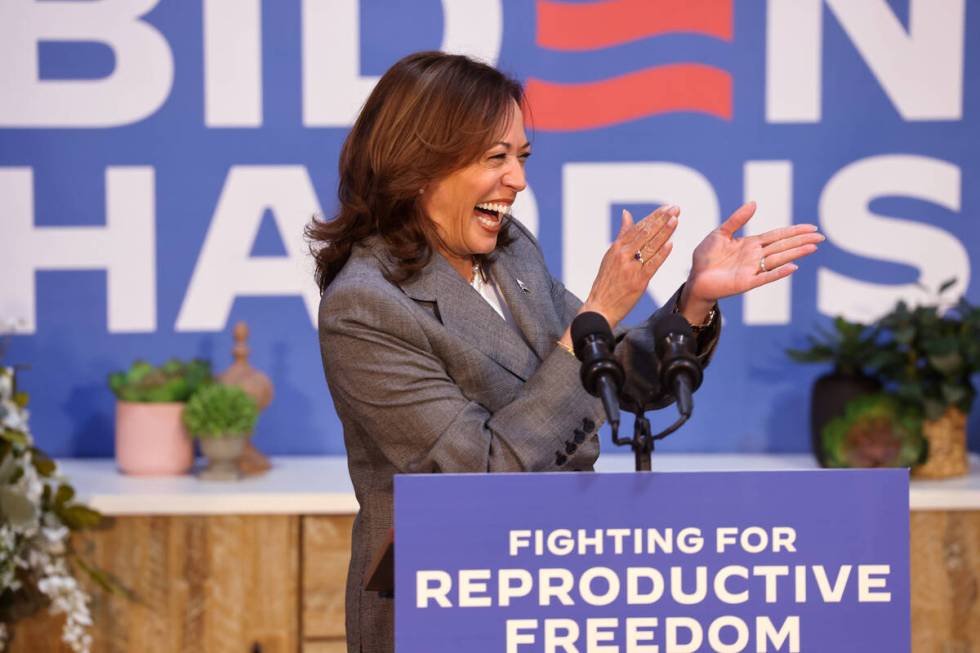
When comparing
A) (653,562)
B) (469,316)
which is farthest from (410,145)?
(653,562)

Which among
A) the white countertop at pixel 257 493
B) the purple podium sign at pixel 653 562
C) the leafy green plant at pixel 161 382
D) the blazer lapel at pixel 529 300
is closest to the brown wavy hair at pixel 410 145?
the blazer lapel at pixel 529 300

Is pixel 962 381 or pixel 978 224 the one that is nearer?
pixel 962 381

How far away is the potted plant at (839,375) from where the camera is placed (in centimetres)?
302

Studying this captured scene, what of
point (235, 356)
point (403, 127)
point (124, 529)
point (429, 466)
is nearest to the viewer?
point (429, 466)

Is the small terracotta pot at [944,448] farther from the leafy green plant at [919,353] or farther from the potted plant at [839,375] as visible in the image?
the potted plant at [839,375]

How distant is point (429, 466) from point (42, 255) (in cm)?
194

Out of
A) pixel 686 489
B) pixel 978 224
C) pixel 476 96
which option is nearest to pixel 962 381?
pixel 978 224

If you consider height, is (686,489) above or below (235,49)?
below

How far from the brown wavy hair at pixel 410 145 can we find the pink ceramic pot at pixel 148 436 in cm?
129

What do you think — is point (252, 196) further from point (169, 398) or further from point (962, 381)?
point (962, 381)

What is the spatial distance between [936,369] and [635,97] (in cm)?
102

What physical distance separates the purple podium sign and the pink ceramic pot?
188cm

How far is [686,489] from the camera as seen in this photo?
1253mm

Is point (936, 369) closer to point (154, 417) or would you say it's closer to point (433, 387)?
point (433, 387)
